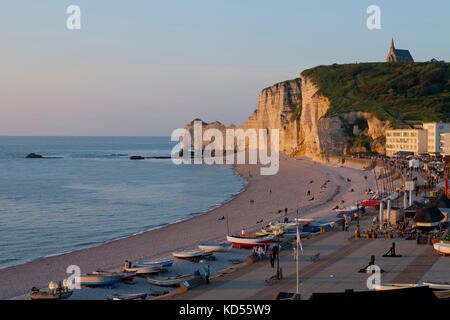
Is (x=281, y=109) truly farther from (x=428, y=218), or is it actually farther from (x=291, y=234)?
(x=428, y=218)

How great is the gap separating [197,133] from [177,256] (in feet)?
571

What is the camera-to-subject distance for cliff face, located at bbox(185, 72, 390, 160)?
94062mm

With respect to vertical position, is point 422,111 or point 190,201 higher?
point 422,111

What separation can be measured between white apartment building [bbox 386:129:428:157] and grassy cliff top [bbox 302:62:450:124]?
9.22 metres

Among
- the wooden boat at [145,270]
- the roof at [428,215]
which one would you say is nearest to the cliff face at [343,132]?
the roof at [428,215]

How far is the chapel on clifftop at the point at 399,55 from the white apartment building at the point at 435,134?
105m


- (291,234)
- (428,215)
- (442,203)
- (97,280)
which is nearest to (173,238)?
(291,234)

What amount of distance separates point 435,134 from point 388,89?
40.4 metres

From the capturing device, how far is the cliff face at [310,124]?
9406cm

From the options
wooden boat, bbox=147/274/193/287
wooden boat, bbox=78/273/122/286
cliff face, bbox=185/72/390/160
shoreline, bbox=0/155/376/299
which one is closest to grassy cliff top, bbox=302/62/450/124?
cliff face, bbox=185/72/390/160
